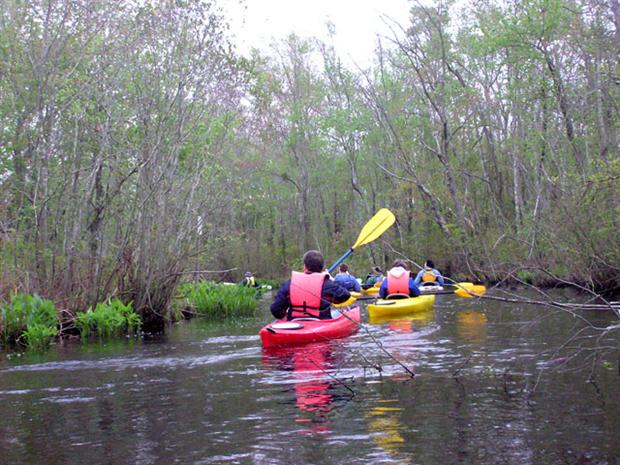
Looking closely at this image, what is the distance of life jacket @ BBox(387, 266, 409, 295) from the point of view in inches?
527

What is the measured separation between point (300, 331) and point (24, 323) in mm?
4188

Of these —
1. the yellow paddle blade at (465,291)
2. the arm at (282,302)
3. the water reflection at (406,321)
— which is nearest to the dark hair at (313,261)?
the arm at (282,302)

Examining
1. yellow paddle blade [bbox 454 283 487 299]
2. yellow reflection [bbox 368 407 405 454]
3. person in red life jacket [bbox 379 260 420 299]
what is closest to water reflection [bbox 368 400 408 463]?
yellow reflection [bbox 368 407 405 454]

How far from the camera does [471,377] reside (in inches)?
254

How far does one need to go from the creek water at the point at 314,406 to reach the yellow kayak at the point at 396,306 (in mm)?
3111

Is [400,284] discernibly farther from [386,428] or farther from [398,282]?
[386,428]

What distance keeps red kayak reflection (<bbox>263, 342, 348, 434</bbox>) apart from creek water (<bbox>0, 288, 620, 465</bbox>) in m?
0.02

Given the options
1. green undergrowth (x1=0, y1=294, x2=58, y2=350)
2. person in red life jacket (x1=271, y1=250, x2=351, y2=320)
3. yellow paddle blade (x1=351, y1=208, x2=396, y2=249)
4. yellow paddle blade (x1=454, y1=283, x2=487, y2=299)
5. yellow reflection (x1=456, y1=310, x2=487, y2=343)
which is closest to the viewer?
yellow paddle blade (x1=454, y1=283, x2=487, y2=299)

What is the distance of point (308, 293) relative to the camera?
9.09m

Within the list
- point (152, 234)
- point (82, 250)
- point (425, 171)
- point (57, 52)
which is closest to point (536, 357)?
point (152, 234)

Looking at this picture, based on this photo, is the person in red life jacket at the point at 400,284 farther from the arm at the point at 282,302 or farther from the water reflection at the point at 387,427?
the water reflection at the point at 387,427

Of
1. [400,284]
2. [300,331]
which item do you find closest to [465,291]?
[300,331]

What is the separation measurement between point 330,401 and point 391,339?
419 centimetres

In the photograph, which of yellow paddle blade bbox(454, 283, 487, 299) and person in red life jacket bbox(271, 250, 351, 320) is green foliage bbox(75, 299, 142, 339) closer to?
person in red life jacket bbox(271, 250, 351, 320)
